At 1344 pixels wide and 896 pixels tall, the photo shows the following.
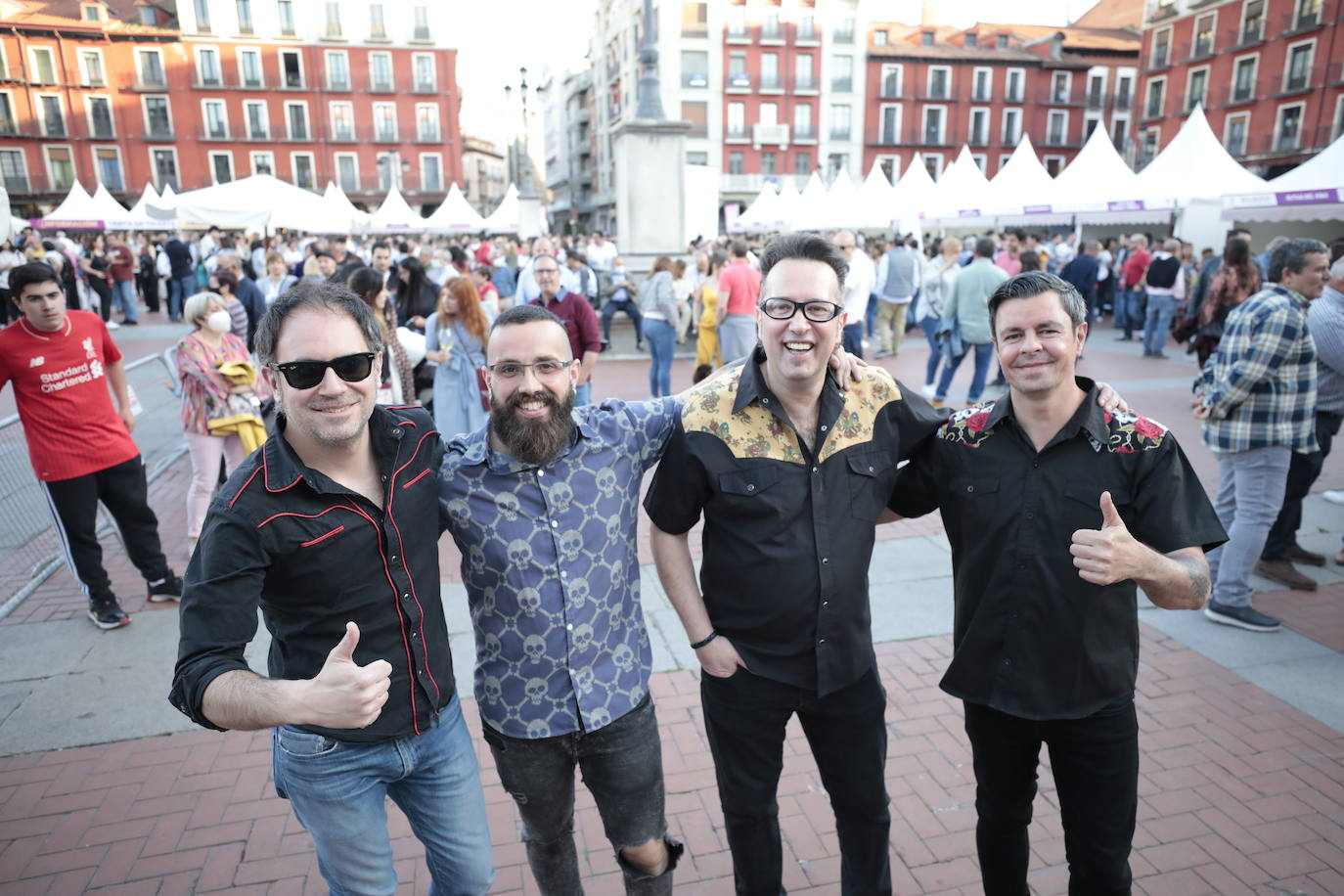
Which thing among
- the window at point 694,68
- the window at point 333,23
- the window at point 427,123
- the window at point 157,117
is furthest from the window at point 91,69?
the window at point 694,68

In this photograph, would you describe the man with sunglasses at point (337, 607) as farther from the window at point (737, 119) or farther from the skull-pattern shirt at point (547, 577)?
the window at point (737, 119)

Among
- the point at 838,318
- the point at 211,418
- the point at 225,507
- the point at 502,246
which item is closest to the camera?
the point at 225,507

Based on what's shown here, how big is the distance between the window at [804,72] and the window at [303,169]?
29.9 m

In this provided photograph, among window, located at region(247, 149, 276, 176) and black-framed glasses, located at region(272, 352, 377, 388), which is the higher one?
window, located at region(247, 149, 276, 176)

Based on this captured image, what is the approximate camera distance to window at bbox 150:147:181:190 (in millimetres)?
45656

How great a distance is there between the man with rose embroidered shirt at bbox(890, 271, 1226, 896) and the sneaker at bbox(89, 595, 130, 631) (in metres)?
4.61

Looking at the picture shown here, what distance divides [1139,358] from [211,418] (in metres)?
13.0

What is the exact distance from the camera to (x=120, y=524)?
15.1 feet

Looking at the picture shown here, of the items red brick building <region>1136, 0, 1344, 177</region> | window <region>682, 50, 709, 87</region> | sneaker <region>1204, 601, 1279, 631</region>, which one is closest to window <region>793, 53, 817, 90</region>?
window <region>682, 50, 709, 87</region>

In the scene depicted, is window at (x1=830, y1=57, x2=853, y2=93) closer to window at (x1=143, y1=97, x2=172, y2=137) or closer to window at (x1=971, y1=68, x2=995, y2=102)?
window at (x1=971, y1=68, x2=995, y2=102)

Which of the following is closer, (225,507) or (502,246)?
(225,507)

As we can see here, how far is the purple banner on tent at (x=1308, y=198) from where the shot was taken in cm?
1234

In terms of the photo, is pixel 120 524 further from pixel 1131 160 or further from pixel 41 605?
pixel 1131 160

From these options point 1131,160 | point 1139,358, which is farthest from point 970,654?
point 1131,160
